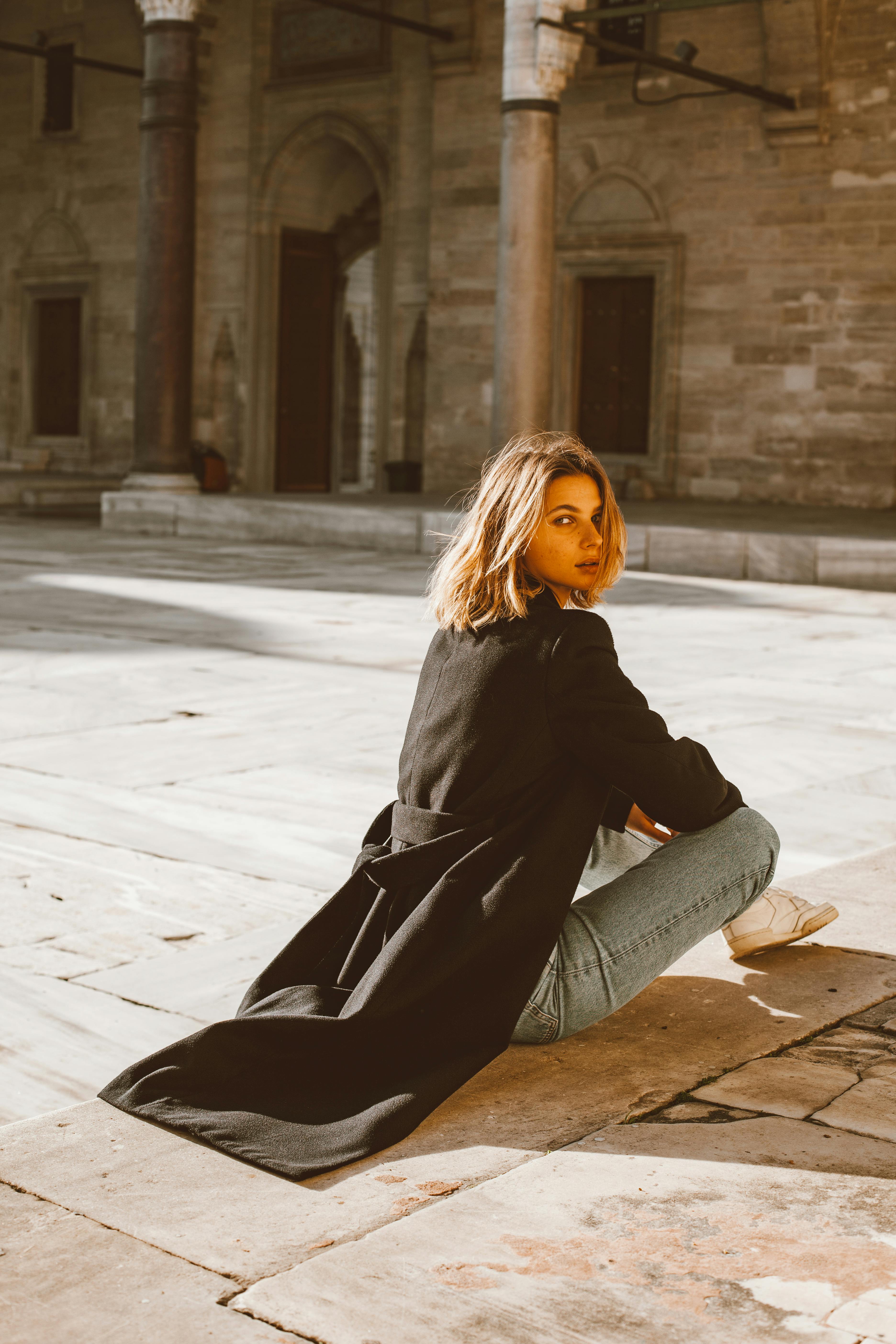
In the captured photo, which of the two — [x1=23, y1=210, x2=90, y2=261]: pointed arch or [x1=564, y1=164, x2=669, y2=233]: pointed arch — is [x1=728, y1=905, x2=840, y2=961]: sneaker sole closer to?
[x1=564, y1=164, x2=669, y2=233]: pointed arch

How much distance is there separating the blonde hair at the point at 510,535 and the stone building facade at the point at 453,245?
11.8m

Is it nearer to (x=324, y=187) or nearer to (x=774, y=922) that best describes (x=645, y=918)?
(x=774, y=922)

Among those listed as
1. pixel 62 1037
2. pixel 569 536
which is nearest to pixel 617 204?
pixel 569 536

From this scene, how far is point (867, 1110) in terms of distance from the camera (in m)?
2.58

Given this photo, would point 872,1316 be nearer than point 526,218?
Yes

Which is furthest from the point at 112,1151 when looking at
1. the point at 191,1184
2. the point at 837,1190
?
the point at 837,1190

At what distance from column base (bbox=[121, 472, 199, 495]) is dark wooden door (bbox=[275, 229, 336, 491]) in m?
4.72

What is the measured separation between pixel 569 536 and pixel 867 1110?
106 cm

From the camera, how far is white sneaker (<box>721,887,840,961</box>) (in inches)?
129

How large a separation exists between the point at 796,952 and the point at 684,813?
743 millimetres

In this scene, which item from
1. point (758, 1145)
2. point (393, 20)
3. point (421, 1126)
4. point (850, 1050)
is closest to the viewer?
point (758, 1145)

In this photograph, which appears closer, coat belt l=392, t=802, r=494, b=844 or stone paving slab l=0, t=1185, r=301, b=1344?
stone paving slab l=0, t=1185, r=301, b=1344

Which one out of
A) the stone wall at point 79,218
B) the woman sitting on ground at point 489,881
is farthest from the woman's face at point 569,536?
the stone wall at point 79,218

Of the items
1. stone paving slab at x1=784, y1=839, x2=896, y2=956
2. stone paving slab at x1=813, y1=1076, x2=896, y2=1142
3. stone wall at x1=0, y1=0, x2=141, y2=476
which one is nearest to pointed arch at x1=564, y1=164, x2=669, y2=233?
stone wall at x1=0, y1=0, x2=141, y2=476
